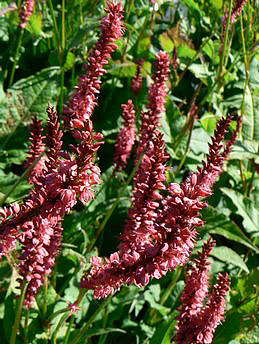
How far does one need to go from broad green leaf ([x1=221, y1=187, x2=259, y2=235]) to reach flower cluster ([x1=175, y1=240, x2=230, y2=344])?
3.02 feet

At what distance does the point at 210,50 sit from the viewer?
3.29 metres

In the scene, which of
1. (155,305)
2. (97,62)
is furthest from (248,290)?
(97,62)

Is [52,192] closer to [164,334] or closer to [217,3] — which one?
[164,334]

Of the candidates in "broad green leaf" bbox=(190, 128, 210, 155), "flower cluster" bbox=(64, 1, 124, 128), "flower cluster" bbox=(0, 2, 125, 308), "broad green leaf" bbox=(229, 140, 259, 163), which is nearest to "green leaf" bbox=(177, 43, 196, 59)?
"broad green leaf" bbox=(190, 128, 210, 155)

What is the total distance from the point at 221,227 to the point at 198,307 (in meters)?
0.89

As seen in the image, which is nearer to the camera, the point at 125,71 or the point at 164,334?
the point at 164,334

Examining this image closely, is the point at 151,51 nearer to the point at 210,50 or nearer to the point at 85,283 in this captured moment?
the point at 210,50

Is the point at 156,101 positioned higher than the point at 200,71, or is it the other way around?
the point at 200,71

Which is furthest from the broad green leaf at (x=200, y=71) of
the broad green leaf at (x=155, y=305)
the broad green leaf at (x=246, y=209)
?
the broad green leaf at (x=155, y=305)

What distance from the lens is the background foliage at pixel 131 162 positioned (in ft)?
7.07

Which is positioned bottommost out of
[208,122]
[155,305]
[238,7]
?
[155,305]

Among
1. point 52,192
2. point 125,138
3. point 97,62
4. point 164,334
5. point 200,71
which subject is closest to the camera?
point 52,192

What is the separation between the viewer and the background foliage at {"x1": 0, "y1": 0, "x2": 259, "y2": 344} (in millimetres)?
2156

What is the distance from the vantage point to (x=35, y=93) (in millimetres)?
2783
